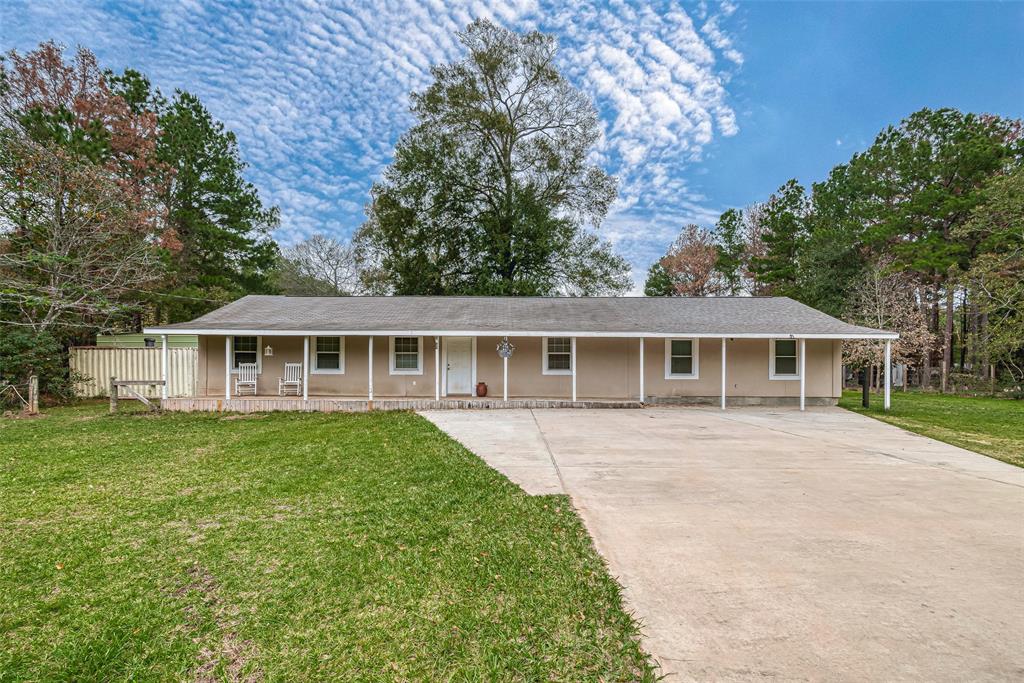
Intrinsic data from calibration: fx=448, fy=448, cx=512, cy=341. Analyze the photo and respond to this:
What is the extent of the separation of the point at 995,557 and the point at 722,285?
30446mm

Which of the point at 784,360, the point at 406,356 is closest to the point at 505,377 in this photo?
the point at 406,356

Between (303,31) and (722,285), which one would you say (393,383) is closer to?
(303,31)

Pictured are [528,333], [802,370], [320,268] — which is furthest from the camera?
[320,268]

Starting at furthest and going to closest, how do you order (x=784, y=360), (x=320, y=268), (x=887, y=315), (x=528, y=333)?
1. (x=320, y=268)
2. (x=887, y=315)
3. (x=784, y=360)
4. (x=528, y=333)

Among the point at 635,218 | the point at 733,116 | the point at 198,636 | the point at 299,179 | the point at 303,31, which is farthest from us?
the point at 635,218

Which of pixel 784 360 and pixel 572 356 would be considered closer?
pixel 572 356

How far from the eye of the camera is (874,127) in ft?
74.9

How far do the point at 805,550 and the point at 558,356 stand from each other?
980cm

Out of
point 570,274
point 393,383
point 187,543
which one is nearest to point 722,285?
point 570,274

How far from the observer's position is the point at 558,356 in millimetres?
13133

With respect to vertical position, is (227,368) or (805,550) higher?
(227,368)

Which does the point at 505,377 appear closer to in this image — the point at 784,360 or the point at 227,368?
the point at 227,368

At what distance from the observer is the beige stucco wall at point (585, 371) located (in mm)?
12797

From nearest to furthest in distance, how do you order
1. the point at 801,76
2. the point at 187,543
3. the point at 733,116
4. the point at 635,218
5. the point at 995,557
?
the point at 995,557 < the point at 187,543 < the point at 801,76 < the point at 733,116 < the point at 635,218
